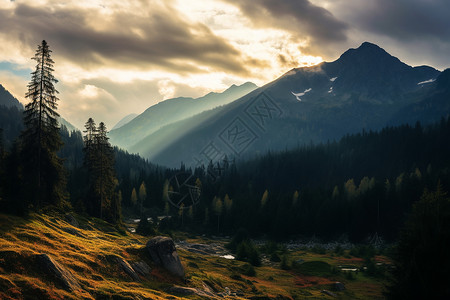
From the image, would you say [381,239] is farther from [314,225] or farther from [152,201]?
[152,201]

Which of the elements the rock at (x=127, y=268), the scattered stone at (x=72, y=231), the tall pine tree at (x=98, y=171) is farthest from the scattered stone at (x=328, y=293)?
the tall pine tree at (x=98, y=171)

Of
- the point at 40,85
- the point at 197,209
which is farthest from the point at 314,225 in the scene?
the point at 40,85

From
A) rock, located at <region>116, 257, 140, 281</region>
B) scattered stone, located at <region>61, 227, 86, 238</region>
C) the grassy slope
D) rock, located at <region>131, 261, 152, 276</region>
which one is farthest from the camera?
scattered stone, located at <region>61, 227, 86, 238</region>

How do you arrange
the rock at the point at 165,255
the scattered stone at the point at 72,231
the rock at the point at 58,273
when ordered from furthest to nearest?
the scattered stone at the point at 72,231 → the rock at the point at 165,255 → the rock at the point at 58,273

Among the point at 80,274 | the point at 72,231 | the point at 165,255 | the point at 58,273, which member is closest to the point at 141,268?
the point at 165,255

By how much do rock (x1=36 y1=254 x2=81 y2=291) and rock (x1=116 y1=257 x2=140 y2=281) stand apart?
349 inches

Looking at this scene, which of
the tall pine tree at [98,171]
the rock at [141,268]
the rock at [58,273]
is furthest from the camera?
the tall pine tree at [98,171]

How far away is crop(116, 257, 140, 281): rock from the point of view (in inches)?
1478

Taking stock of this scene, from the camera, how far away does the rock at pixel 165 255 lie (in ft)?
146

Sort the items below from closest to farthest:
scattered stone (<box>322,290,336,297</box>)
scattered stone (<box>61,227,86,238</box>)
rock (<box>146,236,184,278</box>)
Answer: rock (<box>146,236,184,278</box>), scattered stone (<box>61,227,86,238</box>), scattered stone (<box>322,290,336,297</box>)

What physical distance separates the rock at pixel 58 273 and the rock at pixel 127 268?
8.86m

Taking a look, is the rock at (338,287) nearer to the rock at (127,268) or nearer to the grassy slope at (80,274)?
the grassy slope at (80,274)

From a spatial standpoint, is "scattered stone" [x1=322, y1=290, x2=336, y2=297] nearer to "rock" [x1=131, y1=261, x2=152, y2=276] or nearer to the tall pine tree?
"rock" [x1=131, y1=261, x2=152, y2=276]

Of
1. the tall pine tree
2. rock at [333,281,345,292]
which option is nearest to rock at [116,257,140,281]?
rock at [333,281,345,292]
